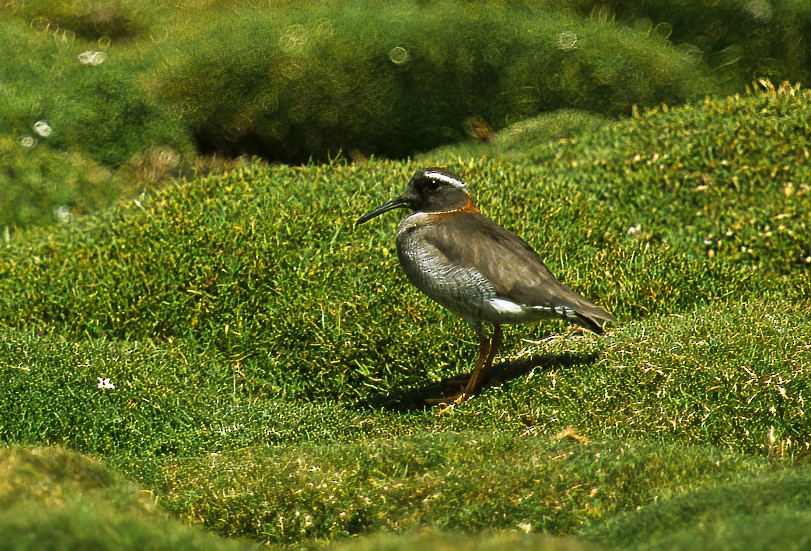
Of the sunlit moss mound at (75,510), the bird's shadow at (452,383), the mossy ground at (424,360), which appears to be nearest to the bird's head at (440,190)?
the mossy ground at (424,360)

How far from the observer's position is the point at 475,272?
8.64 metres

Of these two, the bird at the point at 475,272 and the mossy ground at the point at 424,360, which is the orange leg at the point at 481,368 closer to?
the bird at the point at 475,272

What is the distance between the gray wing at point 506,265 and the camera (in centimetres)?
851

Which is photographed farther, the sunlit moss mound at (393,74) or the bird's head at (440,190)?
the sunlit moss mound at (393,74)

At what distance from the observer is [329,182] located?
1303cm

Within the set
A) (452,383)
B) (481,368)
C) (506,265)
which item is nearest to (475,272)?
(506,265)

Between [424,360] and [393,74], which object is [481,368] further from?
[393,74]

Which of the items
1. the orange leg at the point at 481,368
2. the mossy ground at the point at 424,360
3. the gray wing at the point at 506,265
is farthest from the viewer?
the orange leg at the point at 481,368

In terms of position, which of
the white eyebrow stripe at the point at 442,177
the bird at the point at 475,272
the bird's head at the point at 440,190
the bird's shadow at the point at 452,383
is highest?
the white eyebrow stripe at the point at 442,177

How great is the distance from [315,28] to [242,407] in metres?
7.34

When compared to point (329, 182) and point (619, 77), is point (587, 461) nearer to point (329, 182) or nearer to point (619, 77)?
point (329, 182)

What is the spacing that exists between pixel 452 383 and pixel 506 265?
1.47 m

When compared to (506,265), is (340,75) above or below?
below

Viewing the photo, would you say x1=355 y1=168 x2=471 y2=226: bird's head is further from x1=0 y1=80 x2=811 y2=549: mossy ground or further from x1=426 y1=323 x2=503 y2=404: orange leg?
x1=0 y1=80 x2=811 y2=549: mossy ground
